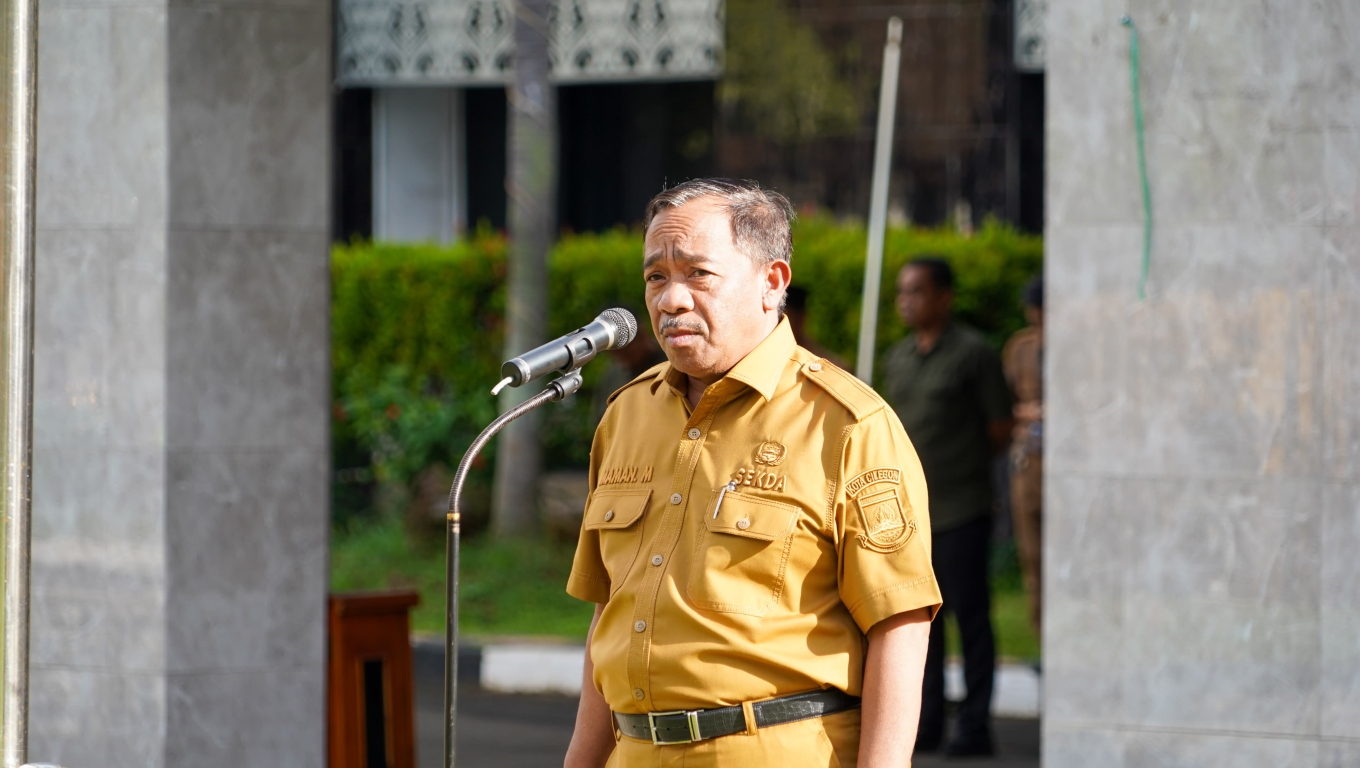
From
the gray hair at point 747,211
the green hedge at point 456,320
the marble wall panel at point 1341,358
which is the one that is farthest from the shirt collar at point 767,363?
the green hedge at point 456,320

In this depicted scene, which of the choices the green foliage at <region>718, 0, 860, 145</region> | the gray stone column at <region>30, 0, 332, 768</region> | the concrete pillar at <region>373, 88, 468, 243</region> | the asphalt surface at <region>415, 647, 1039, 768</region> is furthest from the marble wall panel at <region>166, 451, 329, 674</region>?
the concrete pillar at <region>373, 88, 468, 243</region>

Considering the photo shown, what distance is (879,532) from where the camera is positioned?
104 inches

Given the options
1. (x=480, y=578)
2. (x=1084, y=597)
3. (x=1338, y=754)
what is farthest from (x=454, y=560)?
(x=480, y=578)

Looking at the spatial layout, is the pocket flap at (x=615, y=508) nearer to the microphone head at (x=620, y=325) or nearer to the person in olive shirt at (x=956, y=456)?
the microphone head at (x=620, y=325)

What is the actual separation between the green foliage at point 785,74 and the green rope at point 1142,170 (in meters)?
8.04

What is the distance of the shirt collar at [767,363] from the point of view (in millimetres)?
2732

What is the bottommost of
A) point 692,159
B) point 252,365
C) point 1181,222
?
point 252,365

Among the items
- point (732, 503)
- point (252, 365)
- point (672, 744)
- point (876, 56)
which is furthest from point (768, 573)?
point (876, 56)

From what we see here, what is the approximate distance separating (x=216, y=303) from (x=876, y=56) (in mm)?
7788

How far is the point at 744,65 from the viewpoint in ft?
40.2

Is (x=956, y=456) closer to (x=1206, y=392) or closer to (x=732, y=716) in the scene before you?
(x=1206, y=392)

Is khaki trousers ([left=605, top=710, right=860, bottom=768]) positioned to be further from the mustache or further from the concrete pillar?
the concrete pillar

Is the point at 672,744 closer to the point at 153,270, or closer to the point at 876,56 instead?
the point at 153,270

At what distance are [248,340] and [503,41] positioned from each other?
7876 millimetres
